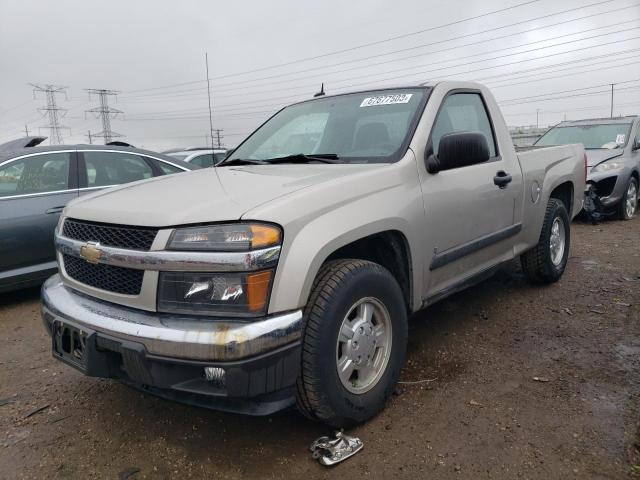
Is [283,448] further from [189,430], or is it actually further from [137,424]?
[137,424]

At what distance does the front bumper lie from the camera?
6.52 feet

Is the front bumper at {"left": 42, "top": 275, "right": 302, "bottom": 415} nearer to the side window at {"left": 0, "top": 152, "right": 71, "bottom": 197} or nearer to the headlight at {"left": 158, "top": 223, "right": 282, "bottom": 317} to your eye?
the headlight at {"left": 158, "top": 223, "right": 282, "bottom": 317}

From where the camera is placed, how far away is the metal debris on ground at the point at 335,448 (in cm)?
229

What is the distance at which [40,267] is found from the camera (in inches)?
185

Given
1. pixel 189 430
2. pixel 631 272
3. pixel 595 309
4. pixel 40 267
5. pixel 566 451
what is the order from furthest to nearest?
pixel 631 272
pixel 40 267
pixel 595 309
pixel 189 430
pixel 566 451

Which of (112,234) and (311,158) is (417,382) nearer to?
(311,158)

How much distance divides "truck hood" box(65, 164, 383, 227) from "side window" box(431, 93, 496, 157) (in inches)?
30.1

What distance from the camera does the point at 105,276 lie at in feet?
7.81

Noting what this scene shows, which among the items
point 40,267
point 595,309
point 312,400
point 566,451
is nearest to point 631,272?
point 595,309

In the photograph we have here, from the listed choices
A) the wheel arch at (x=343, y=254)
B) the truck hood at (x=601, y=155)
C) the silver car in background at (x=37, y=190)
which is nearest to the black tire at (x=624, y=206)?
the truck hood at (x=601, y=155)

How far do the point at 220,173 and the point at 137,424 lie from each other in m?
1.50

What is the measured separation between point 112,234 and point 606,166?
8137mm

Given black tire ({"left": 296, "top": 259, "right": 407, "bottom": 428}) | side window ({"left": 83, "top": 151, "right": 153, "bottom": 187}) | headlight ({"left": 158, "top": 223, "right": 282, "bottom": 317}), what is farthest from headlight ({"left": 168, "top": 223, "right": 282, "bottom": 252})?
side window ({"left": 83, "top": 151, "right": 153, "bottom": 187})

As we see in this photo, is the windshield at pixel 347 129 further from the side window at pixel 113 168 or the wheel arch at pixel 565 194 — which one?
the wheel arch at pixel 565 194
